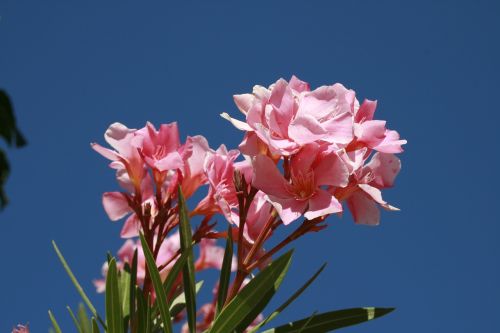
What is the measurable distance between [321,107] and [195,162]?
281mm

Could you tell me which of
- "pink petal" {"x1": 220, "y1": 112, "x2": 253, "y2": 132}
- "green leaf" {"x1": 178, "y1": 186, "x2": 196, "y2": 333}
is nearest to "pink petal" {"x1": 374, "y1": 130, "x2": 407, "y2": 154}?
"pink petal" {"x1": 220, "y1": 112, "x2": 253, "y2": 132}

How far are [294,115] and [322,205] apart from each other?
17 cm

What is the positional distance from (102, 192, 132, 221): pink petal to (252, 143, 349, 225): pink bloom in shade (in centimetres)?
41

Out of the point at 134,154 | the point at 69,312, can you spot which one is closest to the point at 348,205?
the point at 134,154

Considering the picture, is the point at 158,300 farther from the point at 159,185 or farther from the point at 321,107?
the point at 321,107

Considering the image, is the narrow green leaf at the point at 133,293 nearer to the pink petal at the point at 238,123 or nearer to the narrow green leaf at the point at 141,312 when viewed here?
the narrow green leaf at the point at 141,312

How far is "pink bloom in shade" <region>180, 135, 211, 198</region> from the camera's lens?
1.20 meters

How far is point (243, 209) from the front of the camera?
3.55 feet

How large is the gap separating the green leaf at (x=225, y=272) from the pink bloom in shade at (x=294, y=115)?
0.59 feet

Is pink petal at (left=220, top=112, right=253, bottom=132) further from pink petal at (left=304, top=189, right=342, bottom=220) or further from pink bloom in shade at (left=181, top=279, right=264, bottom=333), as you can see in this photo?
pink bloom in shade at (left=181, top=279, right=264, bottom=333)

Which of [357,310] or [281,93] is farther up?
[281,93]

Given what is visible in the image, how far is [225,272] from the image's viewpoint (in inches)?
46.4

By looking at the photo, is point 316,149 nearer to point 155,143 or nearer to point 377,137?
point 377,137

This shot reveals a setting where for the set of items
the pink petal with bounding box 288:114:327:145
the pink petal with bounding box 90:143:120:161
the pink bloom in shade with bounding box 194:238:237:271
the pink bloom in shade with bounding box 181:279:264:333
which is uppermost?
the pink petal with bounding box 90:143:120:161
